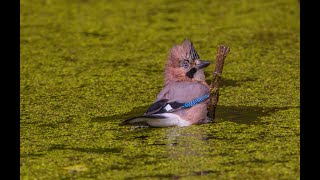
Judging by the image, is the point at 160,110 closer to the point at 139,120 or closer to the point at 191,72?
the point at 139,120

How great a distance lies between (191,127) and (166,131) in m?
0.13

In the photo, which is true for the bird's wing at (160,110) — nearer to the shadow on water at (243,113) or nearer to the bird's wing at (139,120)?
the bird's wing at (139,120)

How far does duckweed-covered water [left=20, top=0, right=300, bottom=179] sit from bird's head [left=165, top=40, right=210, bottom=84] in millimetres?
248

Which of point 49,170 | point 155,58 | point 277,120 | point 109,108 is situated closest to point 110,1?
point 155,58

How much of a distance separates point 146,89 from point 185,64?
0.84 meters

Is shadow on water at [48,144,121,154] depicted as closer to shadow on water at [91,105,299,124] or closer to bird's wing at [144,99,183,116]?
bird's wing at [144,99,183,116]

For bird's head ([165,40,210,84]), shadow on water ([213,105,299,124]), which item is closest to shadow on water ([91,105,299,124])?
shadow on water ([213,105,299,124])

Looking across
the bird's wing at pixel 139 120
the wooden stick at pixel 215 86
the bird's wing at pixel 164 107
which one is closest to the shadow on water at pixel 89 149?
the bird's wing at pixel 139 120

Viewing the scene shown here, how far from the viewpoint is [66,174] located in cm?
357

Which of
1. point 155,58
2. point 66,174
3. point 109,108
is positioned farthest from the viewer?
point 155,58

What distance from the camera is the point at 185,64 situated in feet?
13.8

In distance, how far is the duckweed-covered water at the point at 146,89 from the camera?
368 cm

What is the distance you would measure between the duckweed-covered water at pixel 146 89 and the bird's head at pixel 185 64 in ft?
0.81
